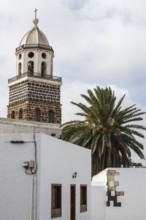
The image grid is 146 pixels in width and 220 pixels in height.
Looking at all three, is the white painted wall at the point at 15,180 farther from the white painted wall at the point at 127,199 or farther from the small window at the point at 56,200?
the white painted wall at the point at 127,199

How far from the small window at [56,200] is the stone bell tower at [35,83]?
1217 inches

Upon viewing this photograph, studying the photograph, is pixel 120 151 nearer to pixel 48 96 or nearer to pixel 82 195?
pixel 82 195

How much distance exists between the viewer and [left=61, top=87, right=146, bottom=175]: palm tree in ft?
98.7

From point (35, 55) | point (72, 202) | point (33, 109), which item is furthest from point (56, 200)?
point (35, 55)

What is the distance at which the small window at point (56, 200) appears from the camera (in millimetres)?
16297

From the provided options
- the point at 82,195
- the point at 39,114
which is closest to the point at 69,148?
the point at 82,195

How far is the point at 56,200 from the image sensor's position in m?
16.8

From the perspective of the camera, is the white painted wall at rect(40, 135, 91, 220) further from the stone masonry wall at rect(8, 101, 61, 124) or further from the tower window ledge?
the tower window ledge

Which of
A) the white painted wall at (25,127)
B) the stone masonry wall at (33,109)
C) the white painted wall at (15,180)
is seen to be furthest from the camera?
the stone masonry wall at (33,109)

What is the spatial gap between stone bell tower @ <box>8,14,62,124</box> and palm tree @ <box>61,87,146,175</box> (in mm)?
17254

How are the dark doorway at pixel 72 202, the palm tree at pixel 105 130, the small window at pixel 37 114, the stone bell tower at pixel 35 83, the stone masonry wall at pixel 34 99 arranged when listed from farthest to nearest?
1. the small window at pixel 37 114
2. the stone bell tower at pixel 35 83
3. the stone masonry wall at pixel 34 99
4. the palm tree at pixel 105 130
5. the dark doorway at pixel 72 202

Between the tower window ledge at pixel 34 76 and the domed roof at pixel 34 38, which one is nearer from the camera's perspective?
the tower window ledge at pixel 34 76

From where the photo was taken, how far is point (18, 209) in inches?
587

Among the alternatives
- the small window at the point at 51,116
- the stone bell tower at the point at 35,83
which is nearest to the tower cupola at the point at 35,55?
the stone bell tower at the point at 35,83
